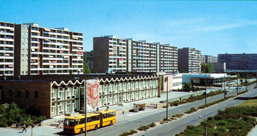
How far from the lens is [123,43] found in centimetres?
15238

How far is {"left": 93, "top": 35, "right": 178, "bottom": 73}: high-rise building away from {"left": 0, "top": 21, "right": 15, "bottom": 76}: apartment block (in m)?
45.7

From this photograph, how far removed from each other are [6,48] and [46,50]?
17536 millimetres

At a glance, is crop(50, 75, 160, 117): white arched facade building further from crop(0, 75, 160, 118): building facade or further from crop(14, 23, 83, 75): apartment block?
crop(14, 23, 83, 75): apartment block

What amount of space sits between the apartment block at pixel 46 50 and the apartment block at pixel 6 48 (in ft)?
9.29

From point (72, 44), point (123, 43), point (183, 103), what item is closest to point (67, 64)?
point (72, 44)

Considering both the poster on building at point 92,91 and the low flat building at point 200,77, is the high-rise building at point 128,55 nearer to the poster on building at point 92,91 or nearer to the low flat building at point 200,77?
the low flat building at point 200,77

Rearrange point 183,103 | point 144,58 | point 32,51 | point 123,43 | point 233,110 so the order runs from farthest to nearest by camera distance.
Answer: point 144,58 < point 123,43 < point 32,51 < point 183,103 < point 233,110

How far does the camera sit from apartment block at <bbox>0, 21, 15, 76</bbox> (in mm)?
94000

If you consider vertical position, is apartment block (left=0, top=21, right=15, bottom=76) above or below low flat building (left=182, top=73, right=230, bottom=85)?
above

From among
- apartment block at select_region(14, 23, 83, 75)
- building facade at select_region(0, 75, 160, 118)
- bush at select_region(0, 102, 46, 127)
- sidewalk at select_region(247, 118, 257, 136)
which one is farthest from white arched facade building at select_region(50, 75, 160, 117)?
apartment block at select_region(14, 23, 83, 75)

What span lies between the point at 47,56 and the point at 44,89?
6575cm

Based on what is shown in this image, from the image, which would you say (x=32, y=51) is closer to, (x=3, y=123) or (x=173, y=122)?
(x=3, y=123)

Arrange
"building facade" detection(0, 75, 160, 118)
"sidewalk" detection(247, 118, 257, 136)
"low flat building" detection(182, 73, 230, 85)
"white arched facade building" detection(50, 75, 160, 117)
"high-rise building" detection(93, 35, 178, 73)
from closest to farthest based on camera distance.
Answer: "sidewalk" detection(247, 118, 257, 136)
"building facade" detection(0, 75, 160, 118)
"white arched facade building" detection(50, 75, 160, 117)
"high-rise building" detection(93, 35, 178, 73)
"low flat building" detection(182, 73, 230, 85)

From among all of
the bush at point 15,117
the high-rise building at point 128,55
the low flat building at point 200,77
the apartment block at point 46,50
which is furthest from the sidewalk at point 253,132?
the low flat building at point 200,77
